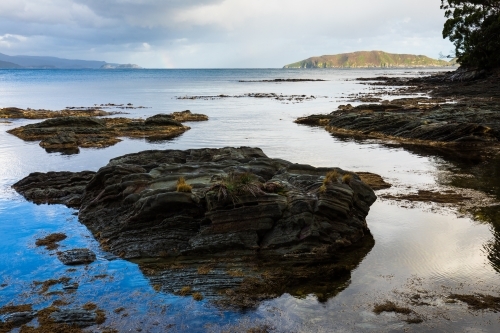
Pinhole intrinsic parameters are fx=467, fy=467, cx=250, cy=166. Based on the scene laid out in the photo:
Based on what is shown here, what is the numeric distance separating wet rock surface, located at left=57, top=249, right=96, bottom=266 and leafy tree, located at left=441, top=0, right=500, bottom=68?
7394 centimetres

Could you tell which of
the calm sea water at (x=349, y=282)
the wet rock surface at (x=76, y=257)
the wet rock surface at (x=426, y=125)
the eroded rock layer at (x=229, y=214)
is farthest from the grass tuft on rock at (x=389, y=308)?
the wet rock surface at (x=426, y=125)

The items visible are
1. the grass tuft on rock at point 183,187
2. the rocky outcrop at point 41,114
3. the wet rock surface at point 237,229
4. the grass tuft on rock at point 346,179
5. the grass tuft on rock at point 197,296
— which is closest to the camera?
the grass tuft on rock at point 197,296

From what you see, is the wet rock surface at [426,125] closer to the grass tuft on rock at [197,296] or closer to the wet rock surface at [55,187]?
the wet rock surface at [55,187]

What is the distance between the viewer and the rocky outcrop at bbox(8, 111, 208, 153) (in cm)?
4041

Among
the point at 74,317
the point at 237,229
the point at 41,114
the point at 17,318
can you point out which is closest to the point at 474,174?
the point at 237,229

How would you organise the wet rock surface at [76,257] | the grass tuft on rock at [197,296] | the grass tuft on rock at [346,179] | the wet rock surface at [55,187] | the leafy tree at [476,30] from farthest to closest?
the leafy tree at [476,30] → the wet rock surface at [55,187] → the grass tuft on rock at [346,179] → the wet rock surface at [76,257] → the grass tuft on rock at [197,296]

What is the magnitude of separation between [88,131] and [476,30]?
68.1m

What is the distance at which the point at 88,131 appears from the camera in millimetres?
45156

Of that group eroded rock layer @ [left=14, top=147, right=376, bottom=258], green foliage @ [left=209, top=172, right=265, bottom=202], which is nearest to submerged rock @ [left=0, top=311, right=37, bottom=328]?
eroded rock layer @ [left=14, top=147, right=376, bottom=258]

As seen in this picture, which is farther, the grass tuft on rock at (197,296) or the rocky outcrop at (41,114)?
the rocky outcrop at (41,114)

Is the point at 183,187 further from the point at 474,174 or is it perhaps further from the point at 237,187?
the point at 474,174

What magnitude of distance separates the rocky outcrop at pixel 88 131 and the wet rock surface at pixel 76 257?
79.9 feet

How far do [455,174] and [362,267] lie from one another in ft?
48.7

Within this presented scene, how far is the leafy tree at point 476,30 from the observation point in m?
76.6
